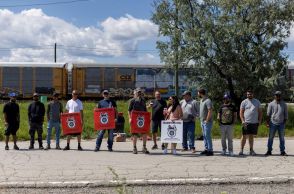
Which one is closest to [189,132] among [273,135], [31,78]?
[273,135]

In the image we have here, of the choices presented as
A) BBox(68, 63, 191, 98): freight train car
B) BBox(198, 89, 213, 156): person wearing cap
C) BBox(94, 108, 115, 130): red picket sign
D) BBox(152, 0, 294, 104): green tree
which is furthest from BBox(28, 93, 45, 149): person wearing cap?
BBox(68, 63, 191, 98): freight train car

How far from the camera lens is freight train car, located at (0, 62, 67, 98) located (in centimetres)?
3731

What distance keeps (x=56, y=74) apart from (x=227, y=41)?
663 inches

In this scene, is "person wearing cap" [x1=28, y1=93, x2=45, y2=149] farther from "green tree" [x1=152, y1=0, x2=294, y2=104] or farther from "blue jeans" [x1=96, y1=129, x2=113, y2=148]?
"green tree" [x1=152, y1=0, x2=294, y2=104]

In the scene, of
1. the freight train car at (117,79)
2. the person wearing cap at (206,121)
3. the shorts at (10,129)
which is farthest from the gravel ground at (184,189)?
the freight train car at (117,79)

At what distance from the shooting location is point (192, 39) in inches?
980

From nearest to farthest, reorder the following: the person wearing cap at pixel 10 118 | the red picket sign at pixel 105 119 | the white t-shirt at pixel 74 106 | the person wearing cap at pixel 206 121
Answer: the person wearing cap at pixel 206 121 → the red picket sign at pixel 105 119 → the person wearing cap at pixel 10 118 → the white t-shirt at pixel 74 106

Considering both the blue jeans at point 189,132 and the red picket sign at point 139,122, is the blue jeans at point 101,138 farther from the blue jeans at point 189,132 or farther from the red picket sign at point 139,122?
the blue jeans at point 189,132

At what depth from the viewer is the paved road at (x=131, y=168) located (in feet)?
31.3

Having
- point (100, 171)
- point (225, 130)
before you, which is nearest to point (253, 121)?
point (225, 130)

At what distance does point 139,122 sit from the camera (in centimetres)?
1452

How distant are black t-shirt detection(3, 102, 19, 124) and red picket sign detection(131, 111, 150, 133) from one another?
3675mm

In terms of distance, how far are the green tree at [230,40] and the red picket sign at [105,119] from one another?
1092cm

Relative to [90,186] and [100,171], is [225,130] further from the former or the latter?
[90,186]
